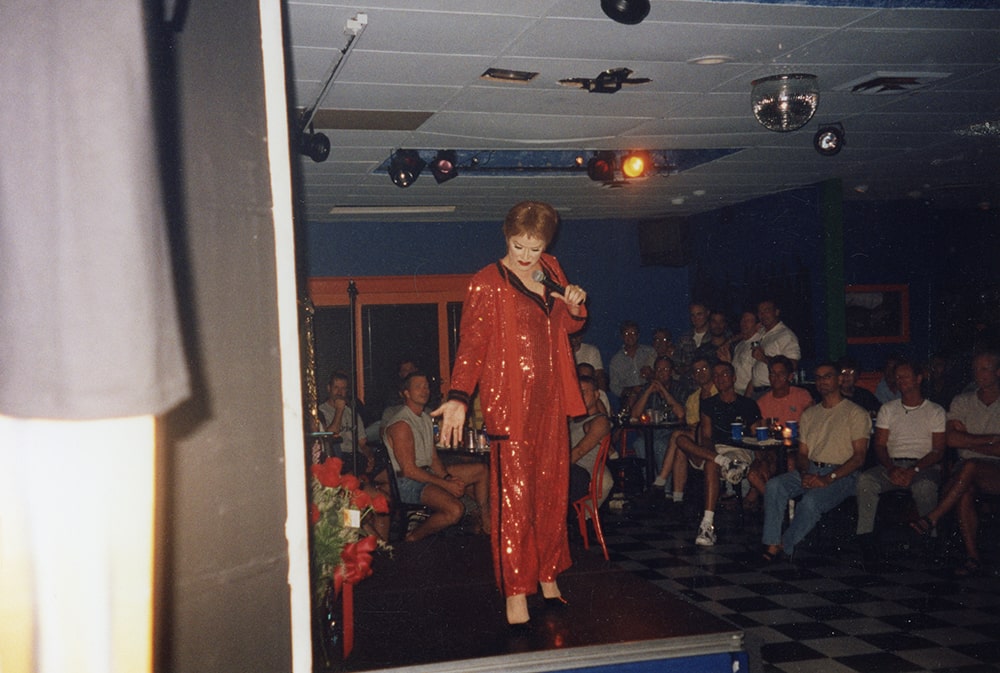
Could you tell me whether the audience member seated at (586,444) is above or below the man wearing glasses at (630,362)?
below

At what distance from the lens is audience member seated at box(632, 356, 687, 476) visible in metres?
7.95

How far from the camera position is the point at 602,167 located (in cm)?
701

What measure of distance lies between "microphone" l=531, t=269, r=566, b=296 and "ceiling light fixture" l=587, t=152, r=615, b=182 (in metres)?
4.19

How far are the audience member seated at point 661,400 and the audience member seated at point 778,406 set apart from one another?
138 centimetres

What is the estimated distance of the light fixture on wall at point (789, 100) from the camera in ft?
15.9

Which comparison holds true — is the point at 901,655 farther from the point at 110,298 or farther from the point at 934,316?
the point at 934,316

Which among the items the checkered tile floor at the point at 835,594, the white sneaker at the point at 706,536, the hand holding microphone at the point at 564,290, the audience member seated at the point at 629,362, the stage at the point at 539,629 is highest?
the hand holding microphone at the point at 564,290

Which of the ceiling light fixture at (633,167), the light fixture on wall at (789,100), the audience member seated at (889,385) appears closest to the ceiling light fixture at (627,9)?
the light fixture on wall at (789,100)

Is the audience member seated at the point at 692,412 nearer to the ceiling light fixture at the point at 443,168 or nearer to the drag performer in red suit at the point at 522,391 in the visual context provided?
the ceiling light fixture at the point at 443,168

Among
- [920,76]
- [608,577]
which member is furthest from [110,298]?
[920,76]

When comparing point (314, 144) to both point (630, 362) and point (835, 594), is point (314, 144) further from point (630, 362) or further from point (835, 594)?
point (630, 362)

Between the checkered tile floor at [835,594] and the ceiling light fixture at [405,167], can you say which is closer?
the checkered tile floor at [835,594]

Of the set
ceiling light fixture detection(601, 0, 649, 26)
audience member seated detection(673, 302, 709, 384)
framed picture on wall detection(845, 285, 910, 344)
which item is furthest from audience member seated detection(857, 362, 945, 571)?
framed picture on wall detection(845, 285, 910, 344)

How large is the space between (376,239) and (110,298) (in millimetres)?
9508
